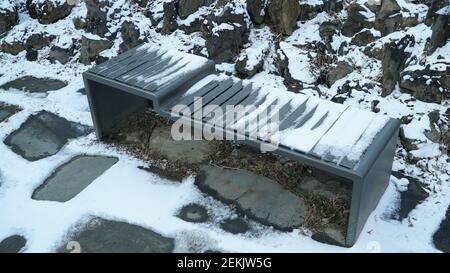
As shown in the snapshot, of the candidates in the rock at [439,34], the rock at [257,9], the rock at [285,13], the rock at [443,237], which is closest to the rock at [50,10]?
the rock at [257,9]

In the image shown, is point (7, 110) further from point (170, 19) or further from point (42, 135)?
point (170, 19)

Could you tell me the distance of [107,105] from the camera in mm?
5004

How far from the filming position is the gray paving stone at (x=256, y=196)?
156 inches

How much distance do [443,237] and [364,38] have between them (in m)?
2.80

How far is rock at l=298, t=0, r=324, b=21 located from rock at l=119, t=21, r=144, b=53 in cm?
219

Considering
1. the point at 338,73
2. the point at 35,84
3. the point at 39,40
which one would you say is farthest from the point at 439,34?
the point at 39,40

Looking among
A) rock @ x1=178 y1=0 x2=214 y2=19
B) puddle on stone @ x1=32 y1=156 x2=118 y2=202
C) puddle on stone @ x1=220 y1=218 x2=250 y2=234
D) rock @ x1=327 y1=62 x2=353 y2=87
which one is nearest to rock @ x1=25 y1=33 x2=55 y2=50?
rock @ x1=178 y1=0 x2=214 y2=19

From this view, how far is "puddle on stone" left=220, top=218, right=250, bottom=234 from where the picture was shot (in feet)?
12.8

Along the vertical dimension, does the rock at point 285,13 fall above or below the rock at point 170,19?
above

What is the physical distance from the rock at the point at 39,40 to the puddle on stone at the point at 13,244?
387 cm

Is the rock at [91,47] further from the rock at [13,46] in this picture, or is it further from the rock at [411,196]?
the rock at [411,196]

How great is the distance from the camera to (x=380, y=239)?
372cm

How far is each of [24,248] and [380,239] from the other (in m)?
2.84

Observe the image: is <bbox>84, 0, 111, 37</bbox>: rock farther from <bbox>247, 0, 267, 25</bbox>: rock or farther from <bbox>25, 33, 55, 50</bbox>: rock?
<bbox>247, 0, 267, 25</bbox>: rock
